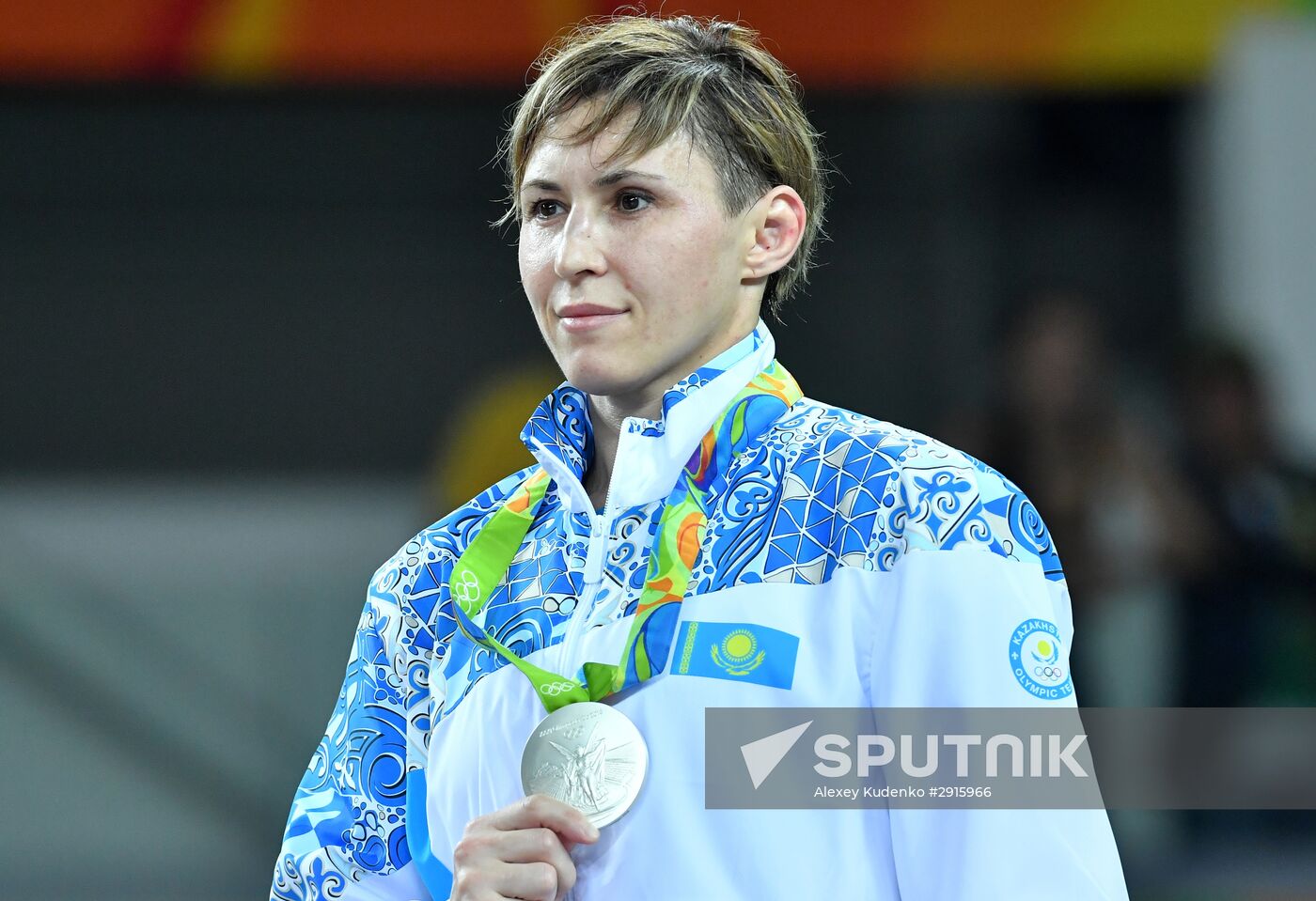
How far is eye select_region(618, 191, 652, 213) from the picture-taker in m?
1.43

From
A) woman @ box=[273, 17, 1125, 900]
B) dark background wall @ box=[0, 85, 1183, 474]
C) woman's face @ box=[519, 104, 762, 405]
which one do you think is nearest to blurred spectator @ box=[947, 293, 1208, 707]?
dark background wall @ box=[0, 85, 1183, 474]

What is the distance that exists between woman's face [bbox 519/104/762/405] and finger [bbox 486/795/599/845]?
376 millimetres

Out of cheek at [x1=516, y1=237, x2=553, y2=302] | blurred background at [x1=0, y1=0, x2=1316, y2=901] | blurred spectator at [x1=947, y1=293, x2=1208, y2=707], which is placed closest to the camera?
cheek at [x1=516, y1=237, x2=553, y2=302]

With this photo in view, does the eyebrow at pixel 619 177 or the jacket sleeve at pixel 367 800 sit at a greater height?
the eyebrow at pixel 619 177

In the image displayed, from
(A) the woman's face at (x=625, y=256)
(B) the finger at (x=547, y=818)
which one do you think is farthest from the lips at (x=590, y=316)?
(B) the finger at (x=547, y=818)

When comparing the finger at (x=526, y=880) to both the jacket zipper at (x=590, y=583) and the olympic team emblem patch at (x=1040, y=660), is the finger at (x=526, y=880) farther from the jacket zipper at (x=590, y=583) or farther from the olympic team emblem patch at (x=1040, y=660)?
the olympic team emblem patch at (x=1040, y=660)

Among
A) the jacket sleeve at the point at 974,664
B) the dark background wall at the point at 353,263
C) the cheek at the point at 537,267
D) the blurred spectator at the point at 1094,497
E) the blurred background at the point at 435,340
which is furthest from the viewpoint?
the dark background wall at the point at 353,263

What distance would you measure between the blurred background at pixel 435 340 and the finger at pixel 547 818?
9.80 ft

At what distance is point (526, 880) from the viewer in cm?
129

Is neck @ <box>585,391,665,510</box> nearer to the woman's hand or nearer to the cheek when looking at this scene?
the cheek

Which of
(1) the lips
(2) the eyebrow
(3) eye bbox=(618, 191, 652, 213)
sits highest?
(2) the eyebrow

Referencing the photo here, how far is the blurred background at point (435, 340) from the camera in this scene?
171 inches

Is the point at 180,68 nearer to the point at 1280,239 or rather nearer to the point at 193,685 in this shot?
the point at 193,685

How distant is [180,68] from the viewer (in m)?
4.48
